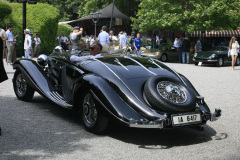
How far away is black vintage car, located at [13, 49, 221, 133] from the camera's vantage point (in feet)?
17.1

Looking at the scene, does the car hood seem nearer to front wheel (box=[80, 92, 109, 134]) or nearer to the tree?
front wheel (box=[80, 92, 109, 134])

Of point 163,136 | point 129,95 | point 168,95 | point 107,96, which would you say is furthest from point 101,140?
point 168,95

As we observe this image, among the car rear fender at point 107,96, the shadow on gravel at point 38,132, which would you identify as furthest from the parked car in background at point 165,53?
the car rear fender at point 107,96

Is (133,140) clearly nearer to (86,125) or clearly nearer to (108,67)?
(86,125)

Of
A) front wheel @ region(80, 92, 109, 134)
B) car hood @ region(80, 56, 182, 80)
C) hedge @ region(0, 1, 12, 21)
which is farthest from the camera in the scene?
hedge @ region(0, 1, 12, 21)

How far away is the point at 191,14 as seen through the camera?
26.3 m

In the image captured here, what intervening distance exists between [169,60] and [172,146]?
67.5ft

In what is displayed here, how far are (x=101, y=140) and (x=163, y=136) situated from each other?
0.99m

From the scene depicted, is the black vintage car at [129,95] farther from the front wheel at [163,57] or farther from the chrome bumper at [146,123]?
the front wheel at [163,57]

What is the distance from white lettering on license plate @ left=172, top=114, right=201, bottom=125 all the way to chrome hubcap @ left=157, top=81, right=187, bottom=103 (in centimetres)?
29

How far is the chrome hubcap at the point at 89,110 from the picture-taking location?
5.79 m

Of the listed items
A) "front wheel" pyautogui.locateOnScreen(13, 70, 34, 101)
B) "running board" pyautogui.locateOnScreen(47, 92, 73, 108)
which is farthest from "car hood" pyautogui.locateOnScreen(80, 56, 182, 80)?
"front wheel" pyautogui.locateOnScreen(13, 70, 34, 101)

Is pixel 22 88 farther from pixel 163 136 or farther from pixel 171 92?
pixel 171 92

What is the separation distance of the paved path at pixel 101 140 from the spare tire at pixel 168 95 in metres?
0.56
